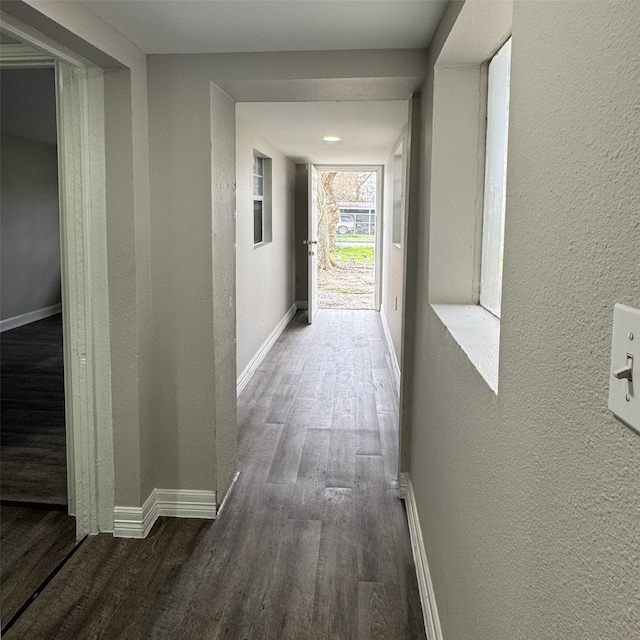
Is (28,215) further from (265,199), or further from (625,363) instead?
(625,363)

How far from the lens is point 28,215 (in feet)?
24.2

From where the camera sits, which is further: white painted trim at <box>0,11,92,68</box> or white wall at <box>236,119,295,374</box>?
white wall at <box>236,119,295,374</box>

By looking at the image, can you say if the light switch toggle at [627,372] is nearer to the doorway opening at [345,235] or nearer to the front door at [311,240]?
the front door at [311,240]

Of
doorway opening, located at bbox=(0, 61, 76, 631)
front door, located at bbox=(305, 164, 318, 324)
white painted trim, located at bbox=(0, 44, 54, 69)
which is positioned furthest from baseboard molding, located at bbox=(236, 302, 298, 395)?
white painted trim, located at bbox=(0, 44, 54, 69)

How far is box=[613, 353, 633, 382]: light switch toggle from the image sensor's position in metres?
0.63

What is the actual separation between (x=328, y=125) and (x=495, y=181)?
9.58 ft

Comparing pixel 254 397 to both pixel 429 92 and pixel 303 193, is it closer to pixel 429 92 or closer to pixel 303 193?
pixel 429 92

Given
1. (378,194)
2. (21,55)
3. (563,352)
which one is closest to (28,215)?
(378,194)

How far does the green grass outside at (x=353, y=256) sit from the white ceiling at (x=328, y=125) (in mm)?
5916

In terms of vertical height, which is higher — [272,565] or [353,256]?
[353,256]

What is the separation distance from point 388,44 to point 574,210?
1.99 metres

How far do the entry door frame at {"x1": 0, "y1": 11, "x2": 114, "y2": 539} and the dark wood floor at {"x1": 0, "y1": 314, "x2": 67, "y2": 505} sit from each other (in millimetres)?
435

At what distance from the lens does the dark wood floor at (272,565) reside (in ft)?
7.32

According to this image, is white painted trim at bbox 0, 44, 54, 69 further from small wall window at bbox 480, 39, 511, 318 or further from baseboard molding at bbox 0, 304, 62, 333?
baseboard molding at bbox 0, 304, 62, 333
